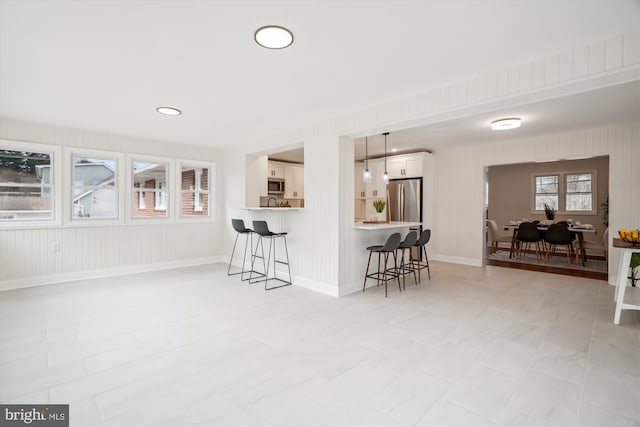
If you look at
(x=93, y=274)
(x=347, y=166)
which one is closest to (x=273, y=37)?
(x=347, y=166)

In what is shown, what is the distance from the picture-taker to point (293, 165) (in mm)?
7945

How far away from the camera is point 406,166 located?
700 cm

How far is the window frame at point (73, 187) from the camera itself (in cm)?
509

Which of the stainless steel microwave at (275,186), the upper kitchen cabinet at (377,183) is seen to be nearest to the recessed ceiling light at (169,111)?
the stainless steel microwave at (275,186)

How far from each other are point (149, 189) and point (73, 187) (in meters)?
1.17

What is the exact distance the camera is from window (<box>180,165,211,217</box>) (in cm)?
651

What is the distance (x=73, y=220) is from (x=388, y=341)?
17.6ft

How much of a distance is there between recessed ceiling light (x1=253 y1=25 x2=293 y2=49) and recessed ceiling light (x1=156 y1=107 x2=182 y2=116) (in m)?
2.23

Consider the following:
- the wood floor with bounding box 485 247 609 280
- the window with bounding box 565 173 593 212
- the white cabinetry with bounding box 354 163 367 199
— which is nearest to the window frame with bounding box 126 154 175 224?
the white cabinetry with bounding box 354 163 367 199

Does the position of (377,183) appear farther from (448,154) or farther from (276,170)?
(276,170)

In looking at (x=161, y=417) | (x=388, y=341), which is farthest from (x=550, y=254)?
(x=161, y=417)

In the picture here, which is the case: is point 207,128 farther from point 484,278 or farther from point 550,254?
point 550,254

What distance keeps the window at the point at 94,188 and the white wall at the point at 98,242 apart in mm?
244

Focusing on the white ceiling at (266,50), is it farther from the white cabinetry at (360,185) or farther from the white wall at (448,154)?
the white cabinetry at (360,185)
